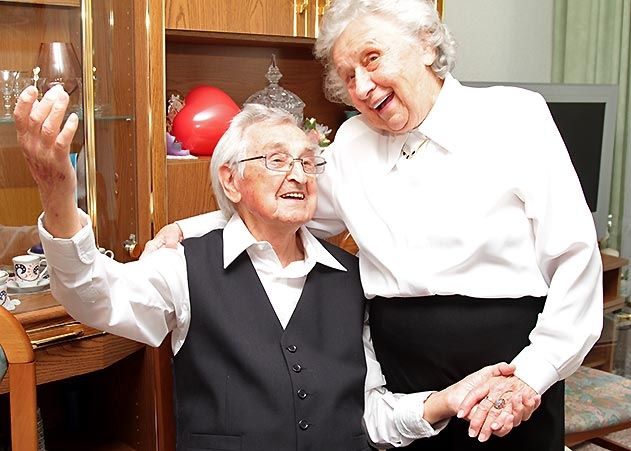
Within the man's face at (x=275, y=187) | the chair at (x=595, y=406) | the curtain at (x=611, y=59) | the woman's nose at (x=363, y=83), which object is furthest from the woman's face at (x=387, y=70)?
the curtain at (x=611, y=59)

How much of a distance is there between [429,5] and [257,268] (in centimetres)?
67

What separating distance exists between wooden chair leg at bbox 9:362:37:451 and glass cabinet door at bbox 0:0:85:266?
2.81 ft

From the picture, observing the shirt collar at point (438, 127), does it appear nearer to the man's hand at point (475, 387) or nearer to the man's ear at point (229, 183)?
the man's ear at point (229, 183)

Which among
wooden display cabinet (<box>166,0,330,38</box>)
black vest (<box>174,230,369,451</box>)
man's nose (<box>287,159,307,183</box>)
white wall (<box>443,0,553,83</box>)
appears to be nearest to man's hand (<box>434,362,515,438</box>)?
black vest (<box>174,230,369,451</box>)

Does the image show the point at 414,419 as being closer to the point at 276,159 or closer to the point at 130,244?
the point at 276,159

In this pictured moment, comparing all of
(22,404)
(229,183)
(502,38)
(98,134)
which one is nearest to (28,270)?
(98,134)

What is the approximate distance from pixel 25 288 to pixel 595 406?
1.76 metres

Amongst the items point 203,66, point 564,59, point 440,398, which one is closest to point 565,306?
point 440,398

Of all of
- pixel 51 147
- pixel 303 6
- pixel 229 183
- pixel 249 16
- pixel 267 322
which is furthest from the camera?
pixel 303 6

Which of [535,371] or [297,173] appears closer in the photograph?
[535,371]

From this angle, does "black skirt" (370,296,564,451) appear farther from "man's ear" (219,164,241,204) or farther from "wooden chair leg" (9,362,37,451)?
"wooden chair leg" (9,362,37,451)

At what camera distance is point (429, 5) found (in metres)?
1.81

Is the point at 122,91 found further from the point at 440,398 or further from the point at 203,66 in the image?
the point at 440,398

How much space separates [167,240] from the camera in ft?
5.78
